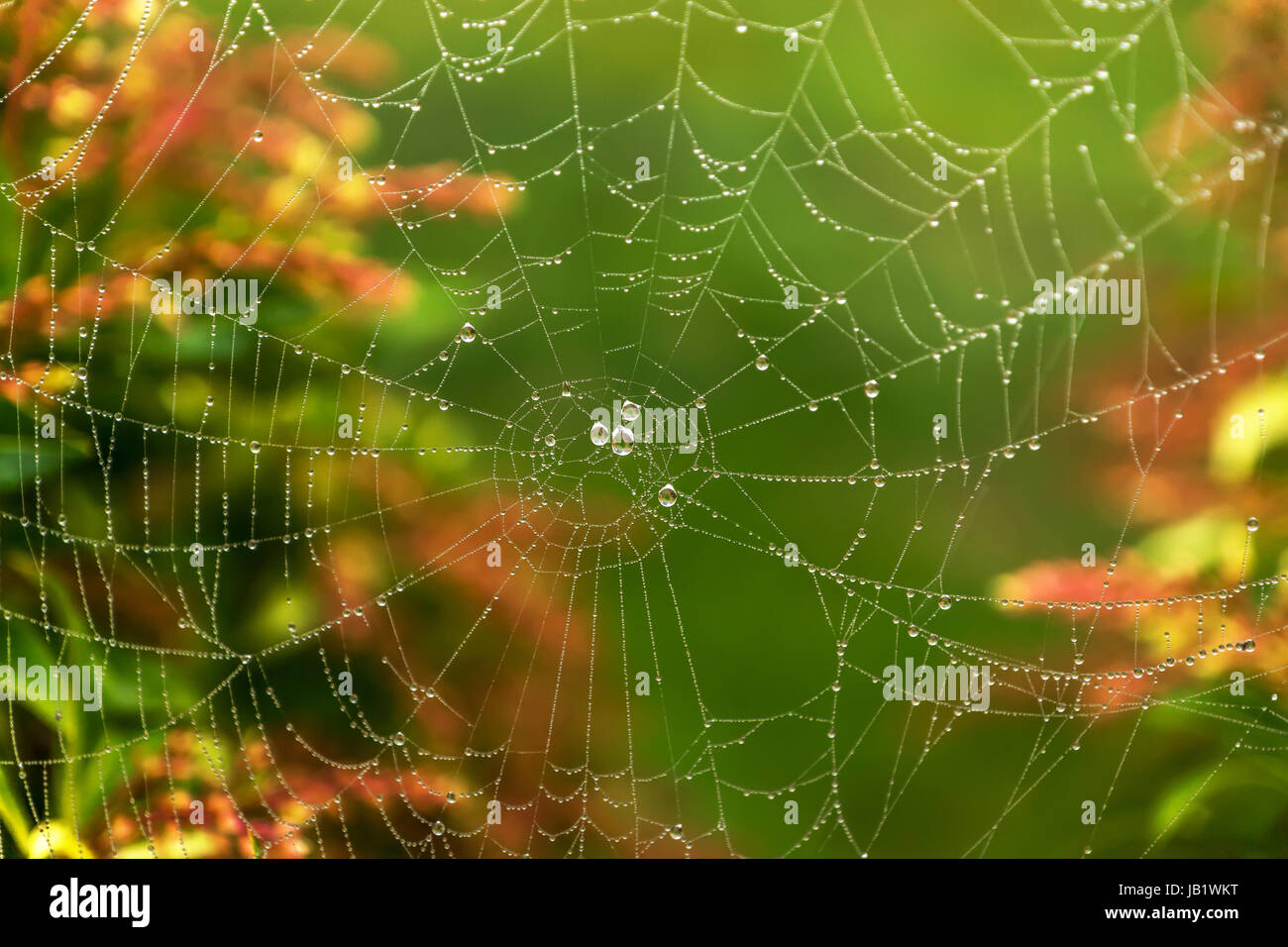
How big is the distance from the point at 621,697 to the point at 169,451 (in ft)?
2.63

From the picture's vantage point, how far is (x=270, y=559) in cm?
165

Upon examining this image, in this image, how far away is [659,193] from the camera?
6.13ft

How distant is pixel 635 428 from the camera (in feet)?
5.95

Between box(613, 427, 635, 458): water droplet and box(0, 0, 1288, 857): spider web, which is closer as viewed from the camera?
box(0, 0, 1288, 857): spider web

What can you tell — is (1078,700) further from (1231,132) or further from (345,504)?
(345,504)

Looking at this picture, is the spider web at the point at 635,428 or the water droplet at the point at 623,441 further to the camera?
the water droplet at the point at 623,441

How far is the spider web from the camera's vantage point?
64.3 inches

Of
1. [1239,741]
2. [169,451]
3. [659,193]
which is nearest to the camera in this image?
[169,451]

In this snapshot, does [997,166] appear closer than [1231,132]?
No

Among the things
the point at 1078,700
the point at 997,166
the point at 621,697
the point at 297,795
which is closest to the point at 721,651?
the point at 621,697

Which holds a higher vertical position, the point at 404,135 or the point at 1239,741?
the point at 404,135

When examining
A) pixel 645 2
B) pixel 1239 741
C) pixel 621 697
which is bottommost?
pixel 1239 741

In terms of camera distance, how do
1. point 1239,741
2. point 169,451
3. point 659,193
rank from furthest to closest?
point 659,193 < point 1239,741 < point 169,451

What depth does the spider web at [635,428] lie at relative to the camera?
1634 millimetres
